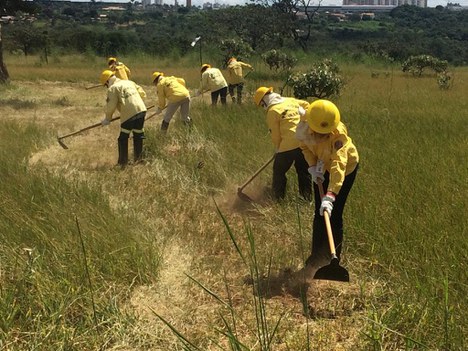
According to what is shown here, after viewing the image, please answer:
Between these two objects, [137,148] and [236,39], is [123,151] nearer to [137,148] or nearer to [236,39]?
[137,148]

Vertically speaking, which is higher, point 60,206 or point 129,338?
point 60,206

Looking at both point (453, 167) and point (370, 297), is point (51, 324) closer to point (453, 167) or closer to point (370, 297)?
point (370, 297)

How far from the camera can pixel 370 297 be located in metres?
3.10

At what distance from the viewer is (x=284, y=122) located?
4.86m

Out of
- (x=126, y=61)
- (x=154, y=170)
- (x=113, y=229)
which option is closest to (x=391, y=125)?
(x=154, y=170)

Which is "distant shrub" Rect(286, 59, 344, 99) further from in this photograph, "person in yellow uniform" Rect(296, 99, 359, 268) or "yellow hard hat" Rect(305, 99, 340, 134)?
"yellow hard hat" Rect(305, 99, 340, 134)

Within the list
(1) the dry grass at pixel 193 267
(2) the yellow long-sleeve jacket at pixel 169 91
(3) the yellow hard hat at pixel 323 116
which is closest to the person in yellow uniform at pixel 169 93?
(2) the yellow long-sleeve jacket at pixel 169 91

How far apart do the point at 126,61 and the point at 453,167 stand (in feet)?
76.1

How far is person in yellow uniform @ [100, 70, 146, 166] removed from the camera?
6547 mm

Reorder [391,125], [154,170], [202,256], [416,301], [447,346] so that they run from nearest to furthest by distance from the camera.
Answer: [447,346], [416,301], [202,256], [154,170], [391,125]

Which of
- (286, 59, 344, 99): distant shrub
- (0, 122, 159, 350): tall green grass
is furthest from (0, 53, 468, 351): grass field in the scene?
(286, 59, 344, 99): distant shrub

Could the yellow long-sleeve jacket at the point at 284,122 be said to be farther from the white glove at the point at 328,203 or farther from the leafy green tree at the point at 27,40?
the leafy green tree at the point at 27,40

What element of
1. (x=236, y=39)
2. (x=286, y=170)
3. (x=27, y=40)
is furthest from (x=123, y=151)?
(x=27, y=40)

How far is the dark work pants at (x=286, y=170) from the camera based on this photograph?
4871 mm
